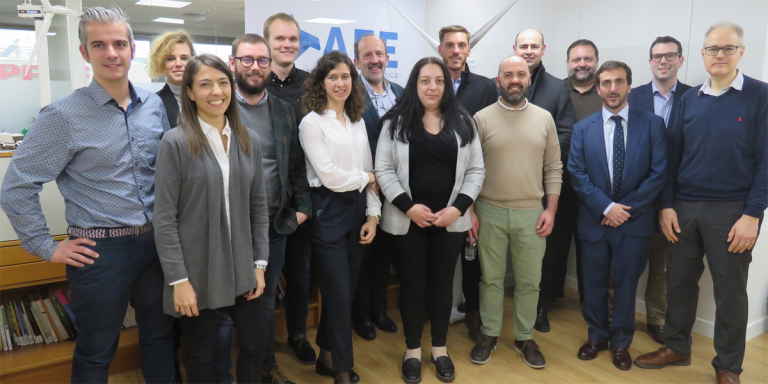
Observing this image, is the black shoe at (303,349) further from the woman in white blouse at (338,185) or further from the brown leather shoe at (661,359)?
the brown leather shoe at (661,359)

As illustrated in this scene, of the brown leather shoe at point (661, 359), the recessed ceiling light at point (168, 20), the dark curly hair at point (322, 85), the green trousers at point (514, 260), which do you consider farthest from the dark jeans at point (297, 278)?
the brown leather shoe at point (661, 359)

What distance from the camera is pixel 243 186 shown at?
1.81 m

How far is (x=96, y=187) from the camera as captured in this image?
5.67 ft

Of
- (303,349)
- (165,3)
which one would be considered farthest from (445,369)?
(165,3)

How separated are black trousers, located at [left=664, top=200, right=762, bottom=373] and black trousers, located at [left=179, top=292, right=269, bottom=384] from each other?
2139mm

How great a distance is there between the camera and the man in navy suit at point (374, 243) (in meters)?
2.90

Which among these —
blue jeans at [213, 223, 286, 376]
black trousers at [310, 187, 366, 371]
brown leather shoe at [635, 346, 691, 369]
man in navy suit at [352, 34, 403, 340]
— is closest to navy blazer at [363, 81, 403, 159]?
man in navy suit at [352, 34, 403, 340]

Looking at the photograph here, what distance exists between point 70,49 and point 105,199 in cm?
158

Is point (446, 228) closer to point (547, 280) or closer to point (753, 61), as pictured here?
point (547, 280)

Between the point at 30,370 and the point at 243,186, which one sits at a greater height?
the point at 243,186

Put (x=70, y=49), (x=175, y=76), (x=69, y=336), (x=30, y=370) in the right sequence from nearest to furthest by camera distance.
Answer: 1. (x=175, y=76)
2. (x=30, y=370)
3. (x=69, y=336)
4. (x=70, y=49)

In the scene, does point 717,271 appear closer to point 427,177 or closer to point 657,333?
point 657,333

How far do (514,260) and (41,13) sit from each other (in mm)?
2833

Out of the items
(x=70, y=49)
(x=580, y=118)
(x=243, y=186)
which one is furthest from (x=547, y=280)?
(x=70, y=49)
